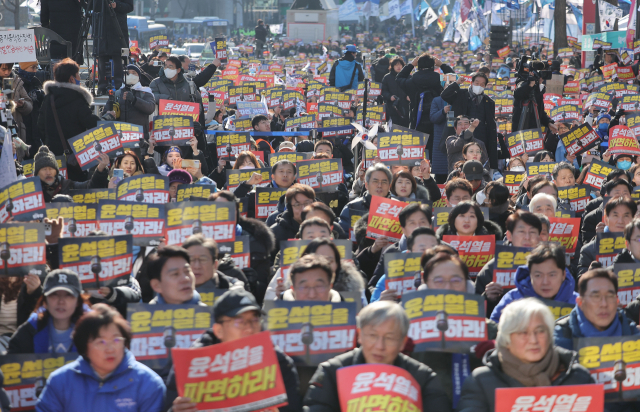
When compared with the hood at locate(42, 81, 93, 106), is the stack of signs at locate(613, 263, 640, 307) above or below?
below

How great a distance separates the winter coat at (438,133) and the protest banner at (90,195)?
5261mm

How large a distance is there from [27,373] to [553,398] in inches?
96.6

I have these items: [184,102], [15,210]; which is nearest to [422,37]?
[184,102]

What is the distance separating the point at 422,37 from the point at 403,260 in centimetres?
6434

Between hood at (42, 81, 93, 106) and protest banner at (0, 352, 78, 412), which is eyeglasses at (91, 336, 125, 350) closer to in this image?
protest banner at (0, 352, 78, 412)

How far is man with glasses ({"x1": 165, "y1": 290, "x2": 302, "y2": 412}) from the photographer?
12.6 feet

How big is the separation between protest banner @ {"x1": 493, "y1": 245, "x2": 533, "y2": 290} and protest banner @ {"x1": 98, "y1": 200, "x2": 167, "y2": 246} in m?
2.41

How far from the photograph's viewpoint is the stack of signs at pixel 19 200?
6.34 meters

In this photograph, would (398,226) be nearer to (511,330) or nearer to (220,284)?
(220,284)

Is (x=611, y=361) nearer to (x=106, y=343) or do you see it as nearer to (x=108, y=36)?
(x=106, y=343)

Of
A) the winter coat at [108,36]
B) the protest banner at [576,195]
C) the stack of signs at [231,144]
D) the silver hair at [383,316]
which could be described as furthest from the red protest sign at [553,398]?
the winter coat at [108,36]

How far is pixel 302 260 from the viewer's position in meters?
4.49

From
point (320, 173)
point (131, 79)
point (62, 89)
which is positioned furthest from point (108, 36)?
point (320, 173)

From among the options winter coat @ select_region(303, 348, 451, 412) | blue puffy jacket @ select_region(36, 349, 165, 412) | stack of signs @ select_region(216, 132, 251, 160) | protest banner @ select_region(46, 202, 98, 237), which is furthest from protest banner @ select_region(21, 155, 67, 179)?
winter coat @ select_region(303, 348, 451, 412)
